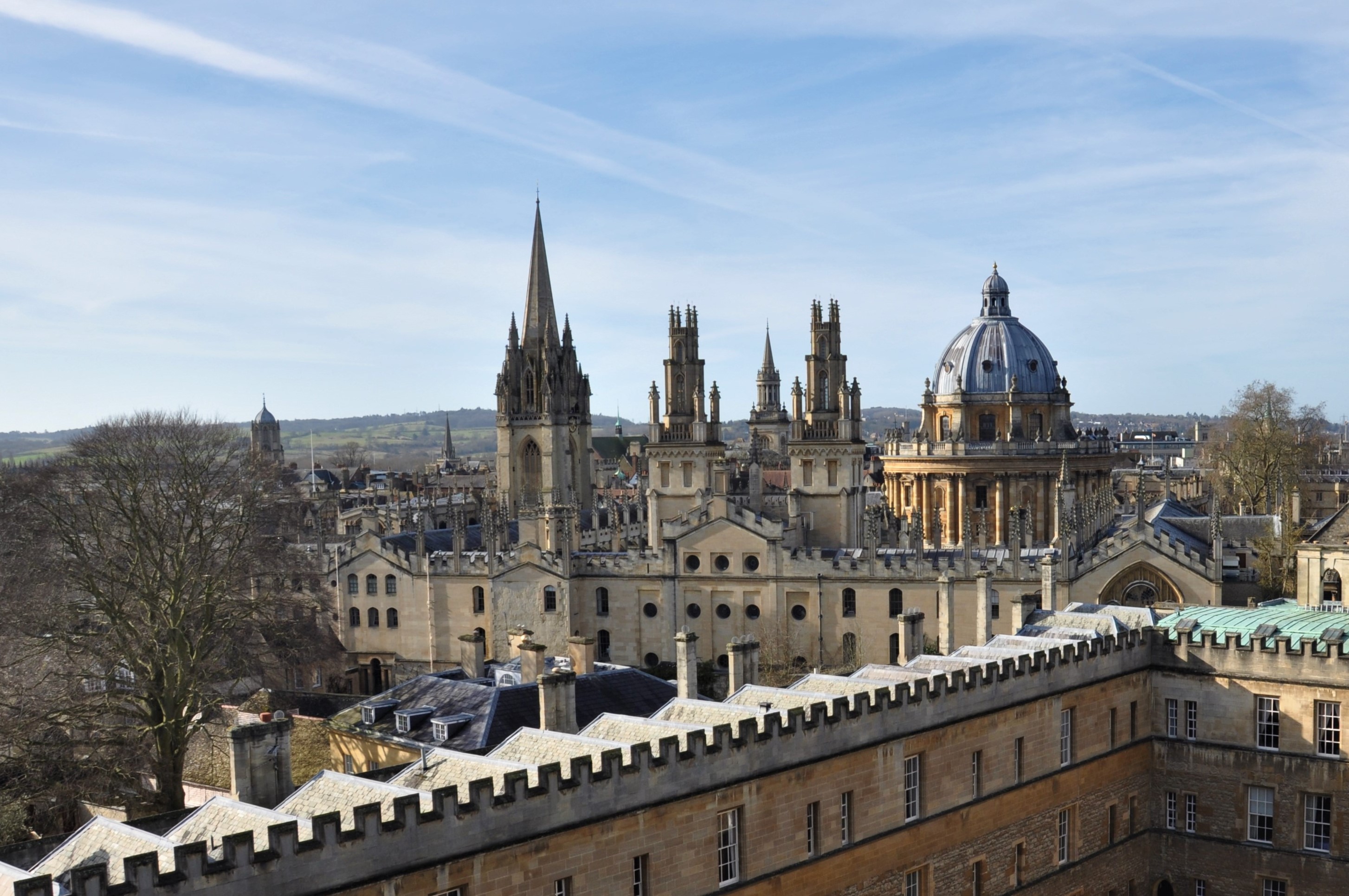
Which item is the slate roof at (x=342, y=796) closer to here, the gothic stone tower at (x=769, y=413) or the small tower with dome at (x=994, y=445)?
the small tower with dome at (x=994, y=445)

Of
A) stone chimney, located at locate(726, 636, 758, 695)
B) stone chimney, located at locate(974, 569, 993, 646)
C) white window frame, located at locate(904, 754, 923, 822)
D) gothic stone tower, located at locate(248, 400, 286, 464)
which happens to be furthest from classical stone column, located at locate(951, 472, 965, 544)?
gothic stone tower, located at locate(248, 400, 286, 464)

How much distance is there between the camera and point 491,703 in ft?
116

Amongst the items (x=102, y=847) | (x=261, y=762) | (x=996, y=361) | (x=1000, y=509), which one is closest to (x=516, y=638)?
(x=261, y=762)

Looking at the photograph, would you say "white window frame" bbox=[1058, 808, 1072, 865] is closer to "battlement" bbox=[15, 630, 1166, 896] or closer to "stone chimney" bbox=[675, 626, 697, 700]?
"battlement" bbox=[15, 630, 1166, 896]

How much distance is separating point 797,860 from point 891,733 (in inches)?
154

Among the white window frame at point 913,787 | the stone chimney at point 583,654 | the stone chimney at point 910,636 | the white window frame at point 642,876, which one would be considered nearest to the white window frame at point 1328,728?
the stone chimney at point 910,636

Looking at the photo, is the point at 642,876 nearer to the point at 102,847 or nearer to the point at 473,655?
the point at 102,847

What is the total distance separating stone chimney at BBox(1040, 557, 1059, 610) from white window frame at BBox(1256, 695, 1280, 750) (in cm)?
905

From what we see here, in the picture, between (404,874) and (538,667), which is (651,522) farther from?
(404,874)

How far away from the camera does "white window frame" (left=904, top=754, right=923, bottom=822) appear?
31312 millimetres

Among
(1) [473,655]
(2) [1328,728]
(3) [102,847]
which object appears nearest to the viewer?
(3) [102,847]

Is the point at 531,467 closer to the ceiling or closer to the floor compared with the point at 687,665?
closer to the ceiling

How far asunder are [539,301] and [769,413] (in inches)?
2274

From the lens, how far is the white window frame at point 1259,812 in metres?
36.6
